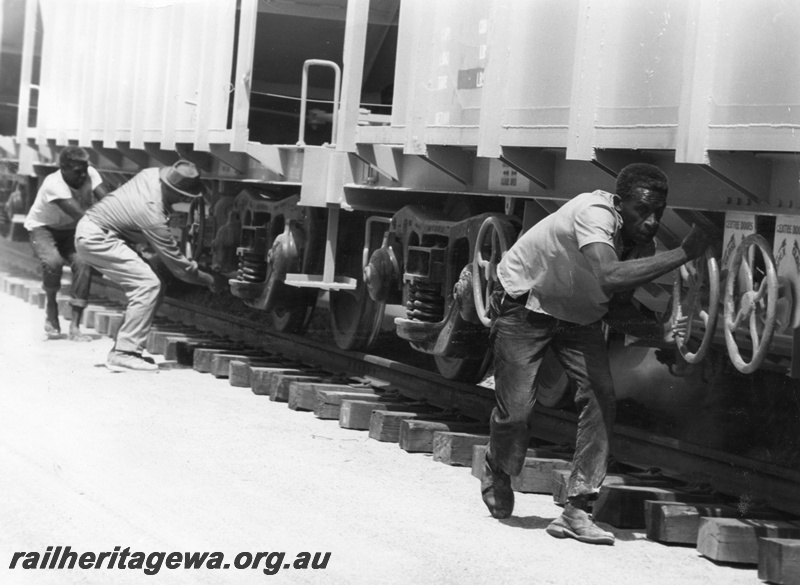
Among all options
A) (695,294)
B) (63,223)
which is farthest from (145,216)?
(695,294)

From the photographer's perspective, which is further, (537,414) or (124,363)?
(124,363)

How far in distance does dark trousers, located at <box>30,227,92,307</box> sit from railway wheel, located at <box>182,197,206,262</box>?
3.93 feet

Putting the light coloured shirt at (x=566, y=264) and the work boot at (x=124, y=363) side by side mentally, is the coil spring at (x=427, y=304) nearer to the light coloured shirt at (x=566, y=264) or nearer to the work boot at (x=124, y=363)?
the light coloured shirt at (x=566, y=264)

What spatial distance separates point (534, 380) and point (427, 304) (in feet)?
8.67

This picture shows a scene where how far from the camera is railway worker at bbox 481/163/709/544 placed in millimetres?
5539

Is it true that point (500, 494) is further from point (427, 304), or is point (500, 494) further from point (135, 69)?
point (135, 69)

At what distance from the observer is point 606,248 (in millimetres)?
5480

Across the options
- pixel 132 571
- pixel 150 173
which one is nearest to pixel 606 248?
pixel 132 571

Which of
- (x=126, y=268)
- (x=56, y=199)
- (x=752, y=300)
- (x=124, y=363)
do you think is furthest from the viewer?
(x=56, y=199)

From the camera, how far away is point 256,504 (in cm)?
612

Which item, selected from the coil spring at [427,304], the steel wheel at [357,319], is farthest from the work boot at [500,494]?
the steel wheel at [357,319]

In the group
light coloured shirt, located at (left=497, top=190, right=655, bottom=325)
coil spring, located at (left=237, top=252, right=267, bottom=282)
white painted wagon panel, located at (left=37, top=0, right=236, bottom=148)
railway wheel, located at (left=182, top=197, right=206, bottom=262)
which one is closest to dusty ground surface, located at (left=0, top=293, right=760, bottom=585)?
light coloured shirt, located at (left=497, top=190, right=655, bottom=325)

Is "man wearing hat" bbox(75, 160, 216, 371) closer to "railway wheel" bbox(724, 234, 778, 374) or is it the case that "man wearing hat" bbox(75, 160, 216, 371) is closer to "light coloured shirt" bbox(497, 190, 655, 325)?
"light coloured shirt" bbox(497, 190, 655, 325)

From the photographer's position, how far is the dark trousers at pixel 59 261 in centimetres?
1225
